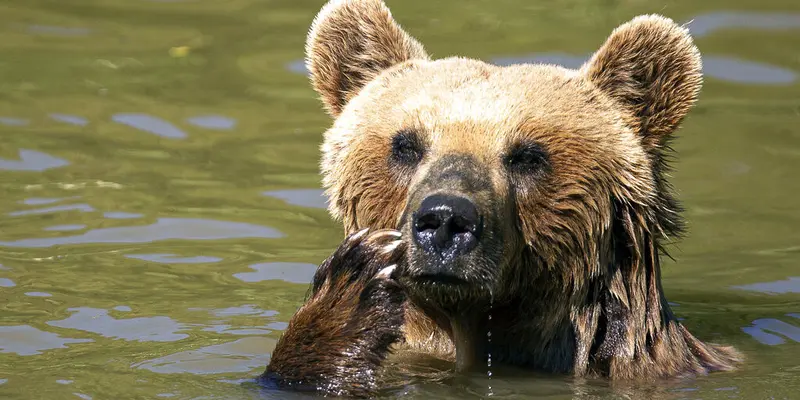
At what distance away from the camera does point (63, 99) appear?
13898 millimetres

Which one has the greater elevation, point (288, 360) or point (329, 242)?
point (329, 242)

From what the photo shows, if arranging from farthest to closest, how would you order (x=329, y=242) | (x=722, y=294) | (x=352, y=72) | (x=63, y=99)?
(x=63, y=99), (x=329, y=242), (x=722, y=294), (x=352, y=72)

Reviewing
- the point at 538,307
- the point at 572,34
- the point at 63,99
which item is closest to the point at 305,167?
the point at 63,99

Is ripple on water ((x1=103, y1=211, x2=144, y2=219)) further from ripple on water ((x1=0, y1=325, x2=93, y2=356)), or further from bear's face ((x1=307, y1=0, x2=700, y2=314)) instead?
bear's face ((x1=307, y1=0, x2=700, y2=314))

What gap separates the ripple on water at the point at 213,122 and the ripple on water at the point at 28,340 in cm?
484

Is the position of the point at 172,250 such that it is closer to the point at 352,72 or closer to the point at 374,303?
the point at 352,72

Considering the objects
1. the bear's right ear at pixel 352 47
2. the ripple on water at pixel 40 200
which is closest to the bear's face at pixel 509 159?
the bear's right ear at pixel 352 47

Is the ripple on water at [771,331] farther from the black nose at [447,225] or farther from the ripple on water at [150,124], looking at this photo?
the ripple on water at [150,124]

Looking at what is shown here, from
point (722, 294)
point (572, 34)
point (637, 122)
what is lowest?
point (722, 294)

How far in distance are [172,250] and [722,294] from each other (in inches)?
155

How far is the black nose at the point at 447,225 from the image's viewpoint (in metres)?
6.84

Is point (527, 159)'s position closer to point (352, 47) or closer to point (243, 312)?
point (352, 47)

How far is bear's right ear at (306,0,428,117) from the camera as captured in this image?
28.1 ft

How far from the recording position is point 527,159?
24.8ft
